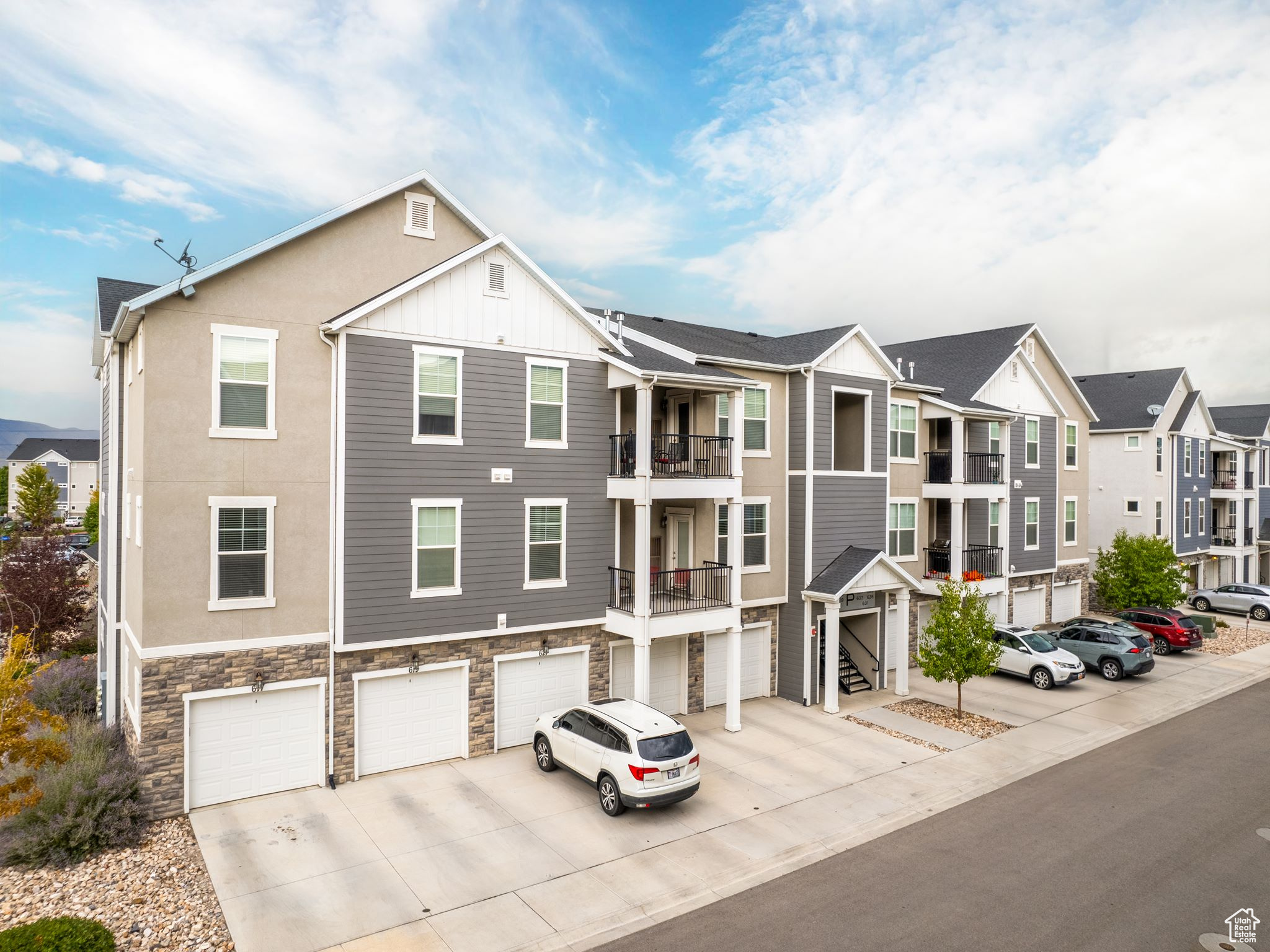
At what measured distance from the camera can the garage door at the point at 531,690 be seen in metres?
16.2

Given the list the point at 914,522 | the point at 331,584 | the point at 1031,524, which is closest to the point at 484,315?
the point at 331,584

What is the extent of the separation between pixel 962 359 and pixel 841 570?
13421mm

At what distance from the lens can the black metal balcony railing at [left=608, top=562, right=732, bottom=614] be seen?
17.2 metres

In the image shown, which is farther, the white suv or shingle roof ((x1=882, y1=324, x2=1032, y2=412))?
shingle roof ((x1=882, y1=324, x2=1032, y2=412))

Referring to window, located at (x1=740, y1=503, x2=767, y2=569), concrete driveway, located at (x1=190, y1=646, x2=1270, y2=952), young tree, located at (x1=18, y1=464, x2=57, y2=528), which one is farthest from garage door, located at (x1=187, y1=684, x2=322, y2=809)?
young tree, located at (x1=18, y1=464, x2=57, y2=528)

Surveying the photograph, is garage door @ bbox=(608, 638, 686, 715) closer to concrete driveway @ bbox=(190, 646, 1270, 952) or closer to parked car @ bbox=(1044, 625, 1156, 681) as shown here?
concrete driveway @ bbox=(190, 646, 1270, 952)

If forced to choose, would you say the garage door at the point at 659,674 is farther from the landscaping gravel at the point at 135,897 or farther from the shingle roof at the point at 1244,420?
the shingle roof at the point at 1244,420

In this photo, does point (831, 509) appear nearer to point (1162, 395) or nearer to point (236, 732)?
point (236, 732)

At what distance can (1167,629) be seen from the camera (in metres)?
26.8

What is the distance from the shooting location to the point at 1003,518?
25453 millimetres

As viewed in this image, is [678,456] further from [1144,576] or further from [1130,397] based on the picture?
[1130,397]

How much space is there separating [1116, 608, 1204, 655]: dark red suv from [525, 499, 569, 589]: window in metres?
23.3

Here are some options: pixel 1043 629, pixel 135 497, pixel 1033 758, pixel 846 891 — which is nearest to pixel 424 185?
pixel 135 497

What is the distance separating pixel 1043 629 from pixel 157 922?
29.8 meters
